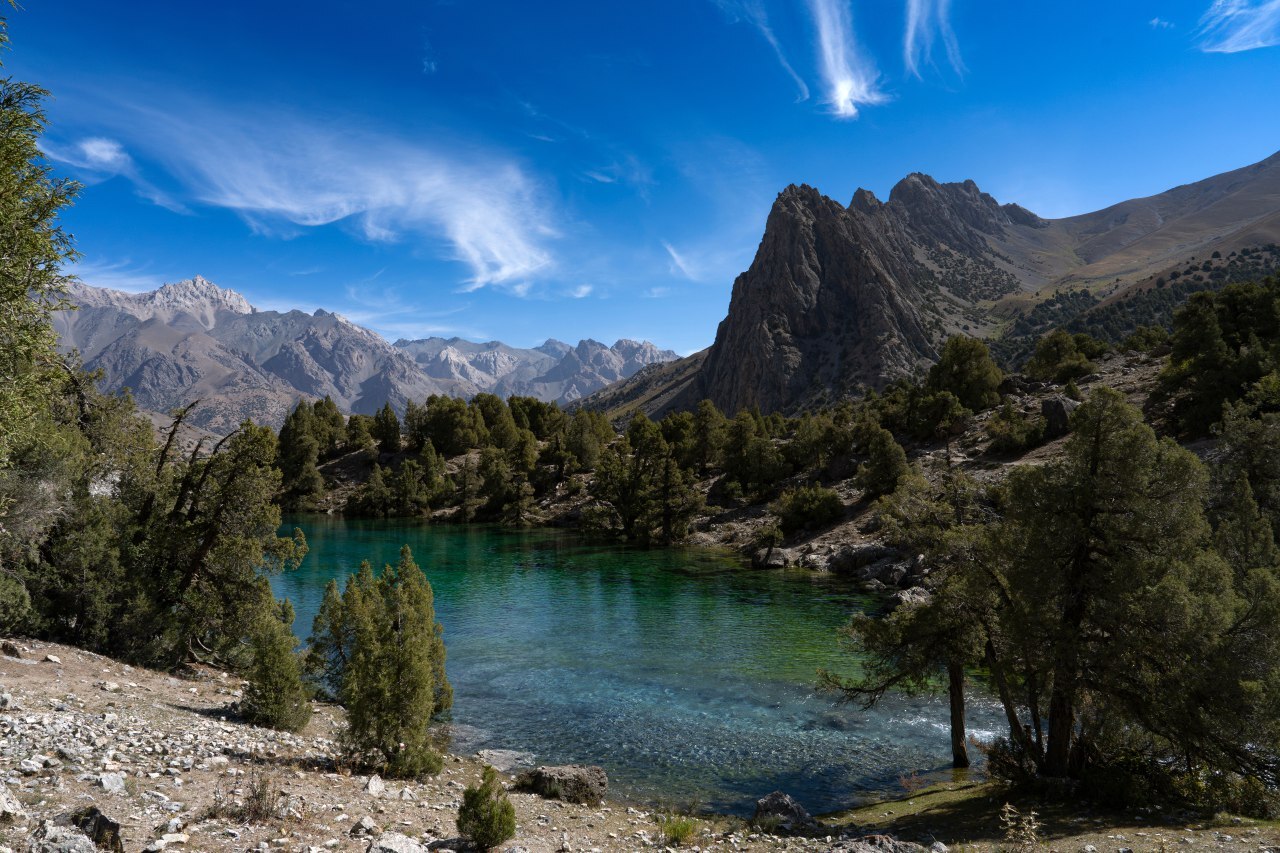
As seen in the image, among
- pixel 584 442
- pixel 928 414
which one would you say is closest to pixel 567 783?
pixel 928 414

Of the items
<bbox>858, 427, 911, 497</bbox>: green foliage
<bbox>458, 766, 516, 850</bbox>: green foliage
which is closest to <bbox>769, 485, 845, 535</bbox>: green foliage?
<bbox>858, 427, 911, 497</bbox>: green foliage

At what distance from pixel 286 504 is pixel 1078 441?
130 meters

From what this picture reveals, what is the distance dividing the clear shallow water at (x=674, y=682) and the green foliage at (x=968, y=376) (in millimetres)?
45178

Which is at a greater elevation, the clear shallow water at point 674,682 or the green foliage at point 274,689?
the green foliage at point 274,689

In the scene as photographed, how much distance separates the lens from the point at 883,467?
70000mm

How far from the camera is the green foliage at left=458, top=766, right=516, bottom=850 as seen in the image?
12648 mm

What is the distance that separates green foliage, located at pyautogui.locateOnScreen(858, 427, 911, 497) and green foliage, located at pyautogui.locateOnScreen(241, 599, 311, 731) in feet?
198

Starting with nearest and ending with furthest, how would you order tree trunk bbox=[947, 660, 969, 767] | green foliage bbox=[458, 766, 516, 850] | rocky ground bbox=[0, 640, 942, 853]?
1. rocky ground bbox=[0, 640, 942, 853]
2. green foliage bbox=[458, 766, 516, 850]
3. tree trunk bbox=[947, 660, 969, 767]

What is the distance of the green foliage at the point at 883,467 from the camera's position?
69.4 meters

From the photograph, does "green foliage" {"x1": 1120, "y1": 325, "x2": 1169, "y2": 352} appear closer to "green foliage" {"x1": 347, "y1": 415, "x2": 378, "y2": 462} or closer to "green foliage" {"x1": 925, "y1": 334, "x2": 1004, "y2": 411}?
"green foliage" {"x1": 925, "y1": 334, "x2": 1004, "y2": 411}

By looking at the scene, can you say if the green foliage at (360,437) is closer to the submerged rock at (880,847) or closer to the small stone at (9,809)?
the small stone at (9,809)

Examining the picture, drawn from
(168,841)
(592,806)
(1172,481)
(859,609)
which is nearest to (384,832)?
(168,841)

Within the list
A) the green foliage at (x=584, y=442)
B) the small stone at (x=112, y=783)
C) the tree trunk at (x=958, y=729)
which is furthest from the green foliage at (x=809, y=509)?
the small stone at (x=112, y=783)

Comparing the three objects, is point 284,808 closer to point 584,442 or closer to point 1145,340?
point 584,442
